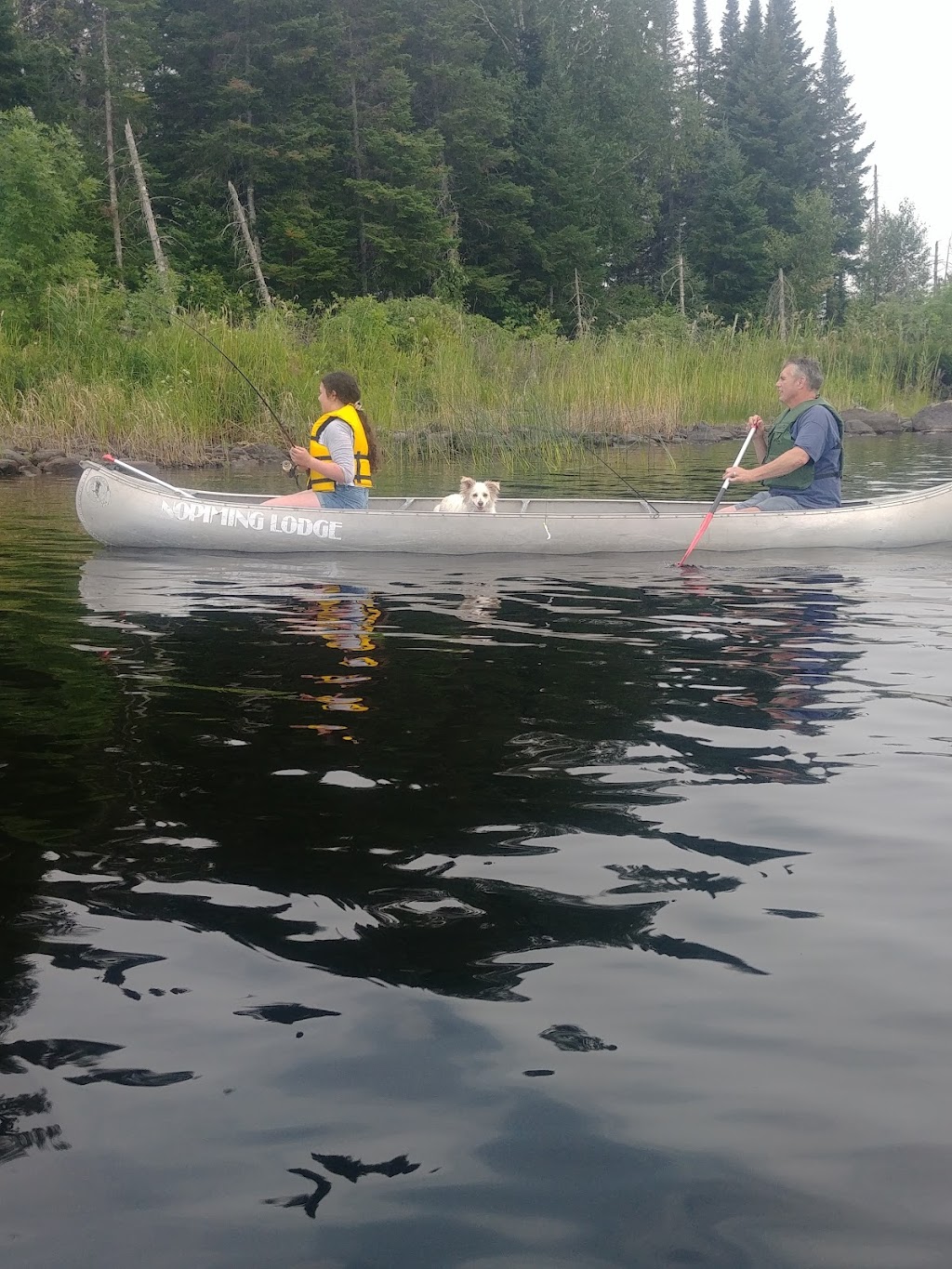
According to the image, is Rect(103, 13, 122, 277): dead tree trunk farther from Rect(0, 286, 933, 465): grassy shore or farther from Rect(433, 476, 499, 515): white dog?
→ Rect(433, 476, 499, 515): white dog

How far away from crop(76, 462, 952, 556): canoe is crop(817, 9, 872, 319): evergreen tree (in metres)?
56.2

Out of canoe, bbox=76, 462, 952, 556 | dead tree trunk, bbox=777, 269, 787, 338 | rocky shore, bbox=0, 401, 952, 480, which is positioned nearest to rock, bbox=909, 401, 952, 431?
dead tree trunk, bbox=777, 269, 787, 338

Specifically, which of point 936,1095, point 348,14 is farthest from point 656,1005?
Result: point 348,14

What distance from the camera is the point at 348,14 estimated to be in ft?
131

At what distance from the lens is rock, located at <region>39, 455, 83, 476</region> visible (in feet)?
55.2

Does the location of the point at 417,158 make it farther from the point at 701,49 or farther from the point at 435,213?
the point at 701,49

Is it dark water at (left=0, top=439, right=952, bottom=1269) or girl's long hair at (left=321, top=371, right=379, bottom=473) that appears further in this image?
girl's long hair at (left=321, top=371, right=379, bottom=473)

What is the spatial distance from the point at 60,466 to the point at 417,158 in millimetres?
25026

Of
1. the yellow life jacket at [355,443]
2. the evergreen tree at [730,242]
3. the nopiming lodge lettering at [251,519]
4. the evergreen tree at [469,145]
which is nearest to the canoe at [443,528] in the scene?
the nopiming lodge lettering at [251,519]

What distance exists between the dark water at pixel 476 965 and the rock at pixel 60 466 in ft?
38.5

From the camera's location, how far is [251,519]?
9758mm

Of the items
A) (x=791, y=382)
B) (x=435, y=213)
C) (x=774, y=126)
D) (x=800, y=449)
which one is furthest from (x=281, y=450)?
(x=774, y=126)

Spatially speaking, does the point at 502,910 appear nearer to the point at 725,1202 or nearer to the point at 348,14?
the point at 725,1202

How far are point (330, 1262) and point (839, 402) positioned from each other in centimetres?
2688
